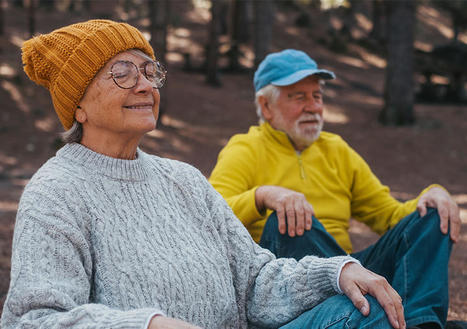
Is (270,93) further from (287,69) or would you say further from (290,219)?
(290,219)

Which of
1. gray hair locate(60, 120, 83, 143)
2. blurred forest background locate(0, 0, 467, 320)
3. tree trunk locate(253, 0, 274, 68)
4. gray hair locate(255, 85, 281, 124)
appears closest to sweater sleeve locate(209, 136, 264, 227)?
gray hair locate(255, 85, 281, 124)

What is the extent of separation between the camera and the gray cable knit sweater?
5.59 ft

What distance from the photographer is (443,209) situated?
298cm

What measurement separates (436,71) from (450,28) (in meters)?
19.9

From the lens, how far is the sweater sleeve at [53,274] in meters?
1.66

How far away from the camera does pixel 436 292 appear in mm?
2762

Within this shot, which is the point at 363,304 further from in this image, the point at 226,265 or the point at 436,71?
the point at 436,71

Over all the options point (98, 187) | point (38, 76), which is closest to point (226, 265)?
point (98, 187)

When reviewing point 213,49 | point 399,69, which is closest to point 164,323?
point 399,69

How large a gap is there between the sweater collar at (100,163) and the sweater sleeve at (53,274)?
0.74 feet

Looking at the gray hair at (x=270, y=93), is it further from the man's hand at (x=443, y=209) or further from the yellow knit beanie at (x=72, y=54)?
the yellow knit beanie at (x=72, y=54)

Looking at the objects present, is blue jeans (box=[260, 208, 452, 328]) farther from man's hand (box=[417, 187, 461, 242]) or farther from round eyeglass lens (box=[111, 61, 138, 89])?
round eyeglass lens (box=[111, 61, 138, 89])

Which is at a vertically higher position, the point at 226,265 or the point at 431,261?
the point at 226,265

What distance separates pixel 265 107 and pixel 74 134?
1.88m
